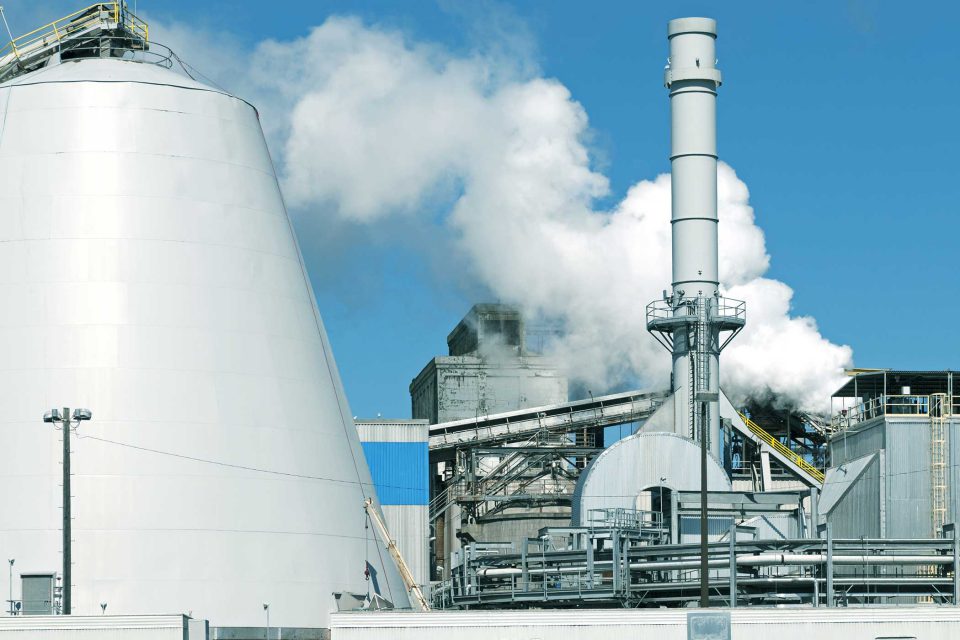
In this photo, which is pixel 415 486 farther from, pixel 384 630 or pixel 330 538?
pixel 384 630

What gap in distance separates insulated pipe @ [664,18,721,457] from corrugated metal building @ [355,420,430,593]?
378 inches

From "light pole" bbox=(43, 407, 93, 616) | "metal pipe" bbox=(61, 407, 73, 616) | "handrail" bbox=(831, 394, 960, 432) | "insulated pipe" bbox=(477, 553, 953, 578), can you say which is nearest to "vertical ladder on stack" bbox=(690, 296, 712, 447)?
"handrail" bbox=(831, 394, 960, 432)

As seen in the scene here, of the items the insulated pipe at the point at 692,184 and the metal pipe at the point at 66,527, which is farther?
the insulated pipe at the point at 692,184

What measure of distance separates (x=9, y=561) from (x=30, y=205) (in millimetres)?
7741

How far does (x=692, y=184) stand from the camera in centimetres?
5181

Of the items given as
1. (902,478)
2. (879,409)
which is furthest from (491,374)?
(902,478)

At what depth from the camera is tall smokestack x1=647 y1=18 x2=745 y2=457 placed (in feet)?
168

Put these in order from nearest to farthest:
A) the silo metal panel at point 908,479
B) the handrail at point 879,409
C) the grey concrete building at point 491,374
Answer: the silo metal panel at point 908,479
the handrail at point 879,409
the grey concrete building at point 491,374

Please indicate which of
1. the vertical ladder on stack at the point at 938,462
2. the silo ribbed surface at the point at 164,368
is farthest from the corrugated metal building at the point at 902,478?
the silo ribbed surface at the point at 164,368

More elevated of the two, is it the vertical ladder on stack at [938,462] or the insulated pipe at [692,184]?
the insulated pipe at [692,184]

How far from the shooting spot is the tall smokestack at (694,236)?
5106 cm

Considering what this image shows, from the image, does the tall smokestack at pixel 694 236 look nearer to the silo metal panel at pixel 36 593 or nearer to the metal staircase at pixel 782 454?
the metal staircase at pixel 782 454

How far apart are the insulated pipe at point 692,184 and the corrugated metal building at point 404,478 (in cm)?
959

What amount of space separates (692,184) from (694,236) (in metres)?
1.90
